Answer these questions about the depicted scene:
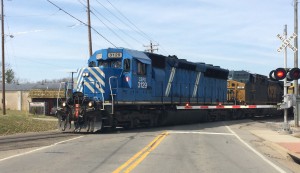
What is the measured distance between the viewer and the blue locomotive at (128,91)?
1970 cm

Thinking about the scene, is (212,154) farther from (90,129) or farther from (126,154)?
(90,129)

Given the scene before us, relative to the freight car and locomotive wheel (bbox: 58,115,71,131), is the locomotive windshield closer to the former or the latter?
locomotive wheel (bbox: 58,115,71,131)

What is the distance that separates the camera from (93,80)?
20625mm

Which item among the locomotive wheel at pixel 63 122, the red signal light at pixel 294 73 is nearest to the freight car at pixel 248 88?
the red signal light at pixel 294 73

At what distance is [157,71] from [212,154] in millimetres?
11580

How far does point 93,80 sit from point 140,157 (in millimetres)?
9459

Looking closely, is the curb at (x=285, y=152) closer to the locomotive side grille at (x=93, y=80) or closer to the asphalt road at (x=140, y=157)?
the asphalt road at (x=140, y=157)

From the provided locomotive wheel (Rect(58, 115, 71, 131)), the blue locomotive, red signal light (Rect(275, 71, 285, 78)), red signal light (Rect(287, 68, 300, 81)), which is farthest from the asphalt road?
red signal light (Rect(287, 68, 300, 81))

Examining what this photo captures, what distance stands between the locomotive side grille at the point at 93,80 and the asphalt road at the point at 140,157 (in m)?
4.55

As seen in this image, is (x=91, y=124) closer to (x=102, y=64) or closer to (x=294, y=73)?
(x=102, y=64)

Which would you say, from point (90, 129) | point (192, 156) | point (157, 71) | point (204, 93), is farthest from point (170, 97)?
point (192, 156)

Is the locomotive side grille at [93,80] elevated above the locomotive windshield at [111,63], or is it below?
below

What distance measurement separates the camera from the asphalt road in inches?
398

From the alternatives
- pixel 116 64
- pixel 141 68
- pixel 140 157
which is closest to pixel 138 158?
pixel 140 157
